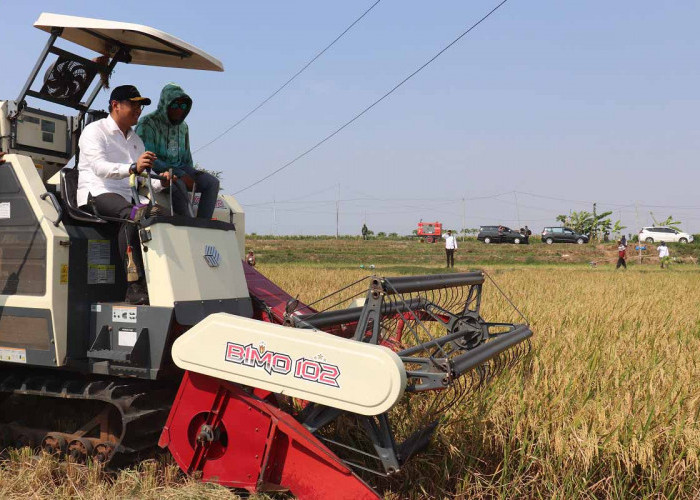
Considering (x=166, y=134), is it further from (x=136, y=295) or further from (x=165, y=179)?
(x=136, y=295)

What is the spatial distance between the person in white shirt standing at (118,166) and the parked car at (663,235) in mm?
51460

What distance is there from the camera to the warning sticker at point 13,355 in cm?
436

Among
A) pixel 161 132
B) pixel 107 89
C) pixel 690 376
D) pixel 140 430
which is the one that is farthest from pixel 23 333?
pixel 690 376

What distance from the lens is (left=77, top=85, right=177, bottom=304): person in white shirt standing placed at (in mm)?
4285

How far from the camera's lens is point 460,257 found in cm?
4188

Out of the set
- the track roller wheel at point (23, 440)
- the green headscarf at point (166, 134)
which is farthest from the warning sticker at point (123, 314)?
the green headscarf at point (166, 134)

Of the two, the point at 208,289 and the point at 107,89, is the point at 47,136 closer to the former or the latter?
the point at 107,89

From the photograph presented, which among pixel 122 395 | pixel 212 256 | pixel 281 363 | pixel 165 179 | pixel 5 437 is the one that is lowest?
pixel 5 437

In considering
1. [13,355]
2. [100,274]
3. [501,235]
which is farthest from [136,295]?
[501,235]

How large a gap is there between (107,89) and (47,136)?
68 cm

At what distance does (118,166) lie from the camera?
4.38 meters

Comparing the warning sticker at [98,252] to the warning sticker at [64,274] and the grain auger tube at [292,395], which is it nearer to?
the warning sticker at [64,274]

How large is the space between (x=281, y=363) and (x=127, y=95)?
93.2 inches

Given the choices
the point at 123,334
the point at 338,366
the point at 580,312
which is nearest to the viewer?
the point at 338,366
